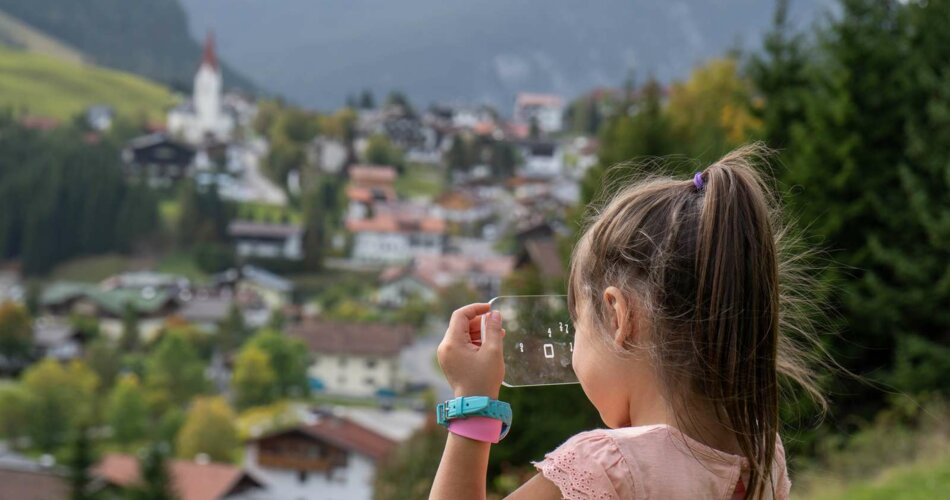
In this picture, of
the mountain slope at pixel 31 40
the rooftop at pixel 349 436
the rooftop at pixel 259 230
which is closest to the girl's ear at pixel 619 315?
the rooftop at pixel 349 436

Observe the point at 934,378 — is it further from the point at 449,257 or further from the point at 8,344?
the point at 449,257

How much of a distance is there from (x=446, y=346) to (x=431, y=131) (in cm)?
7349

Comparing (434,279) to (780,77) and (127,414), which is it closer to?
A: (127,414)

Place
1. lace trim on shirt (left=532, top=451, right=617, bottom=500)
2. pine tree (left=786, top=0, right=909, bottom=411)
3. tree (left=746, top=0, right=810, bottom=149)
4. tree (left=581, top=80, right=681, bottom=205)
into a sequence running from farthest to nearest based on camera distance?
→ tree (left=581, top=80, right=681, bottom=205) < tree (left=746, top=0, right=810, bottom=149) < pine tree (left=786, top=0, right=909, bottom=411) < lace trim on shirt (left=532, top=451, right=617, bottom=500)

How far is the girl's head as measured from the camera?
745 mm

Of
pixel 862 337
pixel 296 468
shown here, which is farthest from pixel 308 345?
pixel 862 337

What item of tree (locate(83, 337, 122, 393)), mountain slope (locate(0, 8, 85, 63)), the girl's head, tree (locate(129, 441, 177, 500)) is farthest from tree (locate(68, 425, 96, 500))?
mountain slope (locate(0, 8, 85, 63))

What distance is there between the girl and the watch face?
6cm

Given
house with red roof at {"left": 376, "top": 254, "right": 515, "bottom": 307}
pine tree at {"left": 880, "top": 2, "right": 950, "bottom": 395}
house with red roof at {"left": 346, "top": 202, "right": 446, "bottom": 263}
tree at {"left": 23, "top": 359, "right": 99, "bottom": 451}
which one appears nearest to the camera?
pine tree at {"left": 880, "top": 2, "right": 950, "bottom": 395}

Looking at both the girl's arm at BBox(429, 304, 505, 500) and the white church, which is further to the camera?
the white church

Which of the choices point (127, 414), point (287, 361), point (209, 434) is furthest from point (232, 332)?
point (209, 434)

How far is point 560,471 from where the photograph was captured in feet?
2.30

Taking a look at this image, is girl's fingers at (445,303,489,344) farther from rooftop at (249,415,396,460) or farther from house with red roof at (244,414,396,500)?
house with red roof at (244,414,396,500)

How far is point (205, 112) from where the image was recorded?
250 ft
